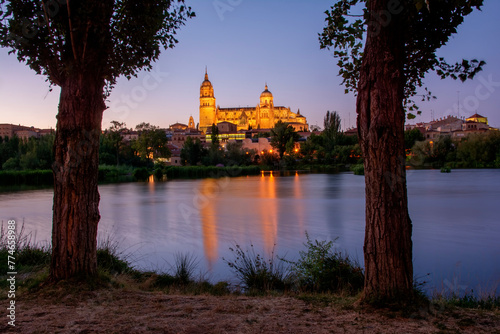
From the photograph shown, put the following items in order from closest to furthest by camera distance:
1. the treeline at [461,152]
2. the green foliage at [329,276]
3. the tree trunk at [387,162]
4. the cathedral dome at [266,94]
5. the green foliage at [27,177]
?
the tree trunk at [387,162], the green foliage at [329,276], the green foliage at [27,177], the treeline at [461,152], the cathedral dome at [266,94]

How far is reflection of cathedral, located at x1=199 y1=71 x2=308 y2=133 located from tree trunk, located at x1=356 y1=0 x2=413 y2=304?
483ft

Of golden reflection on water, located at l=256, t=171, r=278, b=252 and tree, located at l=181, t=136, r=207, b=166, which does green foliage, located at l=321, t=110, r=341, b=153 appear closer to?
tree, located at l=181, t=136, r=207, b=166

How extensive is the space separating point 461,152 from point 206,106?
11759 cm

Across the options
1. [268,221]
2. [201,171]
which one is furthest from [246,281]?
[201,171]

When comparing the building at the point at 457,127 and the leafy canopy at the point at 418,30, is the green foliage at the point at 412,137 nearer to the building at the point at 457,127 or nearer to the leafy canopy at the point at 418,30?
the building at the point at 457,127

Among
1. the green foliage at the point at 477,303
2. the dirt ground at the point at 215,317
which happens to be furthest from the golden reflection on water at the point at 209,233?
the green foliage at the point at 477,303

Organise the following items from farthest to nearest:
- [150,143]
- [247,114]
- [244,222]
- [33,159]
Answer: [247,114] < [150,143] < [33,159] < [244,222]

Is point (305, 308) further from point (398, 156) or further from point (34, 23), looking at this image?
point (34, 23)

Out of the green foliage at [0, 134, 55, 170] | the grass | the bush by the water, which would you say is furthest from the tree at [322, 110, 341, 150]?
the grass

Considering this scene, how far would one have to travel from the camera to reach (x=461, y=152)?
4934 cm

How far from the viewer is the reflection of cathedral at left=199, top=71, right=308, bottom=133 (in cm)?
15212

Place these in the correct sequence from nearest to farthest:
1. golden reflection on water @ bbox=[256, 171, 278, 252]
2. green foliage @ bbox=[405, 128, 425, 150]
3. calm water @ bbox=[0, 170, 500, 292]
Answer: calm water @ bbox=[0, 170, 500, 292] → golden reflection on water @ bbox=[256, 171, 278, 252] → green foliage @ bbox=[405, 128, 425, 150]

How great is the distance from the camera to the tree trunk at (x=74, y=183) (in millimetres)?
4090

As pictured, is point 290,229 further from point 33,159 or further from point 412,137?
point 412,137
